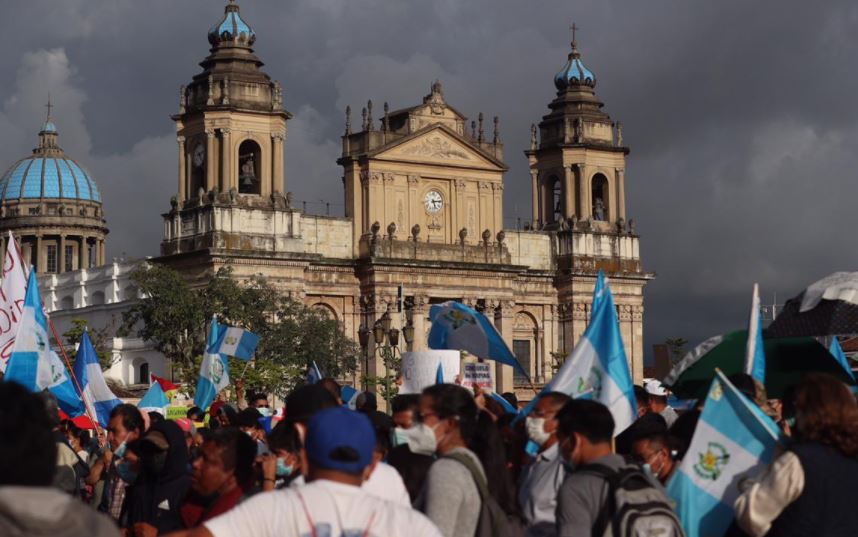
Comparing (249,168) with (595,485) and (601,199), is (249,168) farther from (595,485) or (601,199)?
(595,485)

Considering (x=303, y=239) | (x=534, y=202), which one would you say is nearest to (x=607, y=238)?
(x=534, y=202)

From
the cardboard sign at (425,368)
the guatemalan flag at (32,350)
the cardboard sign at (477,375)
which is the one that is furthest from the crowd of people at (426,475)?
the cardboard sign at (477,375)

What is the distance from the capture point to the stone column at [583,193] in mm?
65688

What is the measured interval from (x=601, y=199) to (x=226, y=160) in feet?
58.9

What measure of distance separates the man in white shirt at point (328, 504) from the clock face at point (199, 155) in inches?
2014

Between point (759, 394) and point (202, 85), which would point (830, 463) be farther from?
point (202, 85)

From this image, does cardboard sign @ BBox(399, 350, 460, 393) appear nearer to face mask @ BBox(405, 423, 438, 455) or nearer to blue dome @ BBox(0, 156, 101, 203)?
face mask @ BBox(405, 423, 438, 455)

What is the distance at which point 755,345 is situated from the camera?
1113 cm

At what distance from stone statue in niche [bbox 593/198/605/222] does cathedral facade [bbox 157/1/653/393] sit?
82 millimetres

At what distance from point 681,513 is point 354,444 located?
9.10ft

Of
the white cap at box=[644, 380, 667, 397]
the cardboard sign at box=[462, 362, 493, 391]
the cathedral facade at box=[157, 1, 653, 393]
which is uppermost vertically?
the cathedral facade at box=[157, 1, 653, 393]

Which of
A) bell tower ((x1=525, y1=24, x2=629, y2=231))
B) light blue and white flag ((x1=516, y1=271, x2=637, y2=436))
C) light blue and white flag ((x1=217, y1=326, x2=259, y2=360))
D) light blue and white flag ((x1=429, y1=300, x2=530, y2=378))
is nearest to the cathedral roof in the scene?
bell tower ((x1=525, y1=24, x2=629, y2=231))

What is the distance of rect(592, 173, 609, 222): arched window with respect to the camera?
6719 centimetres

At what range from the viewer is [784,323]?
1214cm
